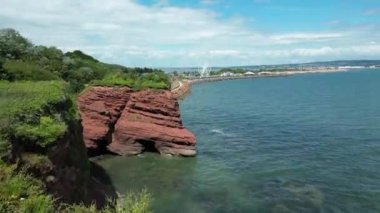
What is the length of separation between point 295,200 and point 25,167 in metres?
20.9

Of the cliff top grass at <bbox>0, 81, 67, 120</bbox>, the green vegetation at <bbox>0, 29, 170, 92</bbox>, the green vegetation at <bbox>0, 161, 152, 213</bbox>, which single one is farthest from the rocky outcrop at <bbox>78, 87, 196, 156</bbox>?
the green vegetation at <bbox>0, 161, 152, 213</bbox>

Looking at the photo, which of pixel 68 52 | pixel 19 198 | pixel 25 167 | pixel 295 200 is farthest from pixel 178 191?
pixel 68 52

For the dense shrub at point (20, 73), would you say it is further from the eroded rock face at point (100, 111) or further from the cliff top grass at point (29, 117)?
the cliff top grass at point (29, 117)

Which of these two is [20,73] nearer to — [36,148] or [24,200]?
[36,148]

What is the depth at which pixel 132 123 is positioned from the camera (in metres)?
49.9

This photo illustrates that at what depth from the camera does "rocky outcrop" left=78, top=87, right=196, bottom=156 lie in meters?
48.4

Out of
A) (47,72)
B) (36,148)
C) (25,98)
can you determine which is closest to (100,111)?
(47,72)

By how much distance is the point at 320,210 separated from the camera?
101ft

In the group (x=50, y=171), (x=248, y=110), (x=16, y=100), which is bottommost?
(x=248, y=110)

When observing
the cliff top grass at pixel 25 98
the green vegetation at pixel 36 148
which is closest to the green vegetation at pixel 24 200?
the green vegetation at pixel 36 148

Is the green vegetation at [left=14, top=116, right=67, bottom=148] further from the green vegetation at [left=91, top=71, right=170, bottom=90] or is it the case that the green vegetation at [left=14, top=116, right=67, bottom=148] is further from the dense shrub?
Answer: the green vegetation at [left=91, top=71, right=170, bottom=90]

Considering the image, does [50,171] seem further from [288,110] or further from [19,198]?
[288,110]

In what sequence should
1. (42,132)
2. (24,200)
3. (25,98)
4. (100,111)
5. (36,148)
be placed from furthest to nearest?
1. (100,111)
2. (25,98)
3. (42,132)
4. (36,148)
5. (24,200)

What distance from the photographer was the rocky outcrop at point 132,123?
48.4m
